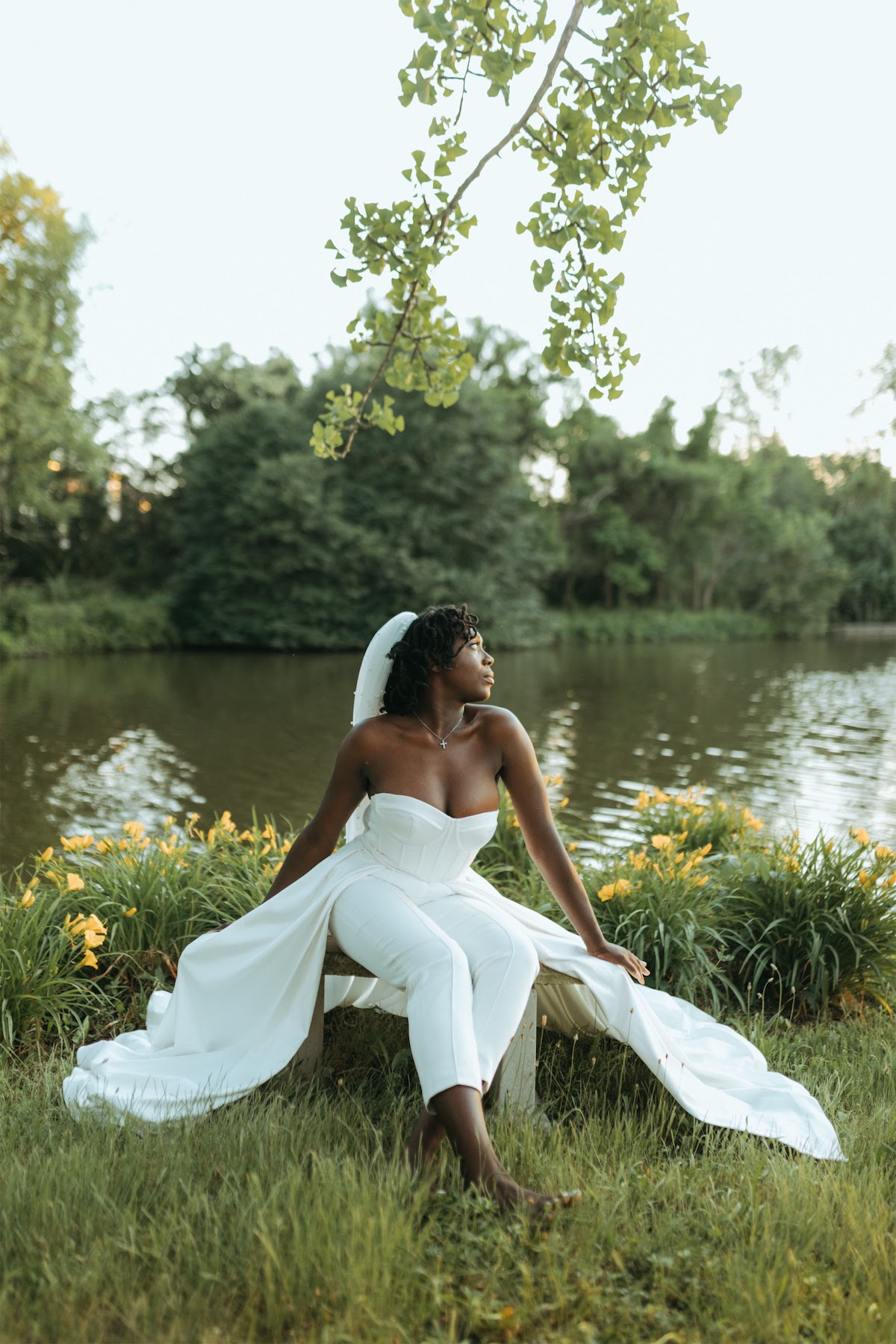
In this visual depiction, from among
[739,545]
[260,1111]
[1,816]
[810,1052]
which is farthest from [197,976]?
[739,545]

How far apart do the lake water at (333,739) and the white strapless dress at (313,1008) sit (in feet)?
15.1

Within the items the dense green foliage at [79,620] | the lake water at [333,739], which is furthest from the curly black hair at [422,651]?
the dense green foliage at [79,620]

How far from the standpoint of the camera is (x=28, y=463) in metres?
25.9

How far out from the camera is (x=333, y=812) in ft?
10.7

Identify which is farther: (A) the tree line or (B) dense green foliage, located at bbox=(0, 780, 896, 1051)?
(A) the tree line

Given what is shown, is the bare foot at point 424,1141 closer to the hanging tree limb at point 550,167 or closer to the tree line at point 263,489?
the hanging tree limb at point 550,167

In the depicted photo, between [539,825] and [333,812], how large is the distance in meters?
0.69

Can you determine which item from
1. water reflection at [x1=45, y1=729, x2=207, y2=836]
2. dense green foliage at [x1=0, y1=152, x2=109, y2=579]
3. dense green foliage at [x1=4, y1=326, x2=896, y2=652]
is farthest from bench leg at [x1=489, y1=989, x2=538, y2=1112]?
dense green foliage at [x1=4, y1=326, x2=896, y2=652]

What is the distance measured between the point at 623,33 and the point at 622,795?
25.5 feet

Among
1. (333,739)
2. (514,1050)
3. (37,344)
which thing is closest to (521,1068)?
(514,1050)

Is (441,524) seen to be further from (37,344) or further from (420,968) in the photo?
(420,968)

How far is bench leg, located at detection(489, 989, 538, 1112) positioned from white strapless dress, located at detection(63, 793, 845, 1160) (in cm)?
14

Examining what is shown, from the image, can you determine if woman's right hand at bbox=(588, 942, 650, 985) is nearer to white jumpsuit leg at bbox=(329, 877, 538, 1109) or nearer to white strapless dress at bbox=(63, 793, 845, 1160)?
white strapless dress at bbox=(63, 793, 845, 1160)

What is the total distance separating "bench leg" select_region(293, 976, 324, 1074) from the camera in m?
3.22
